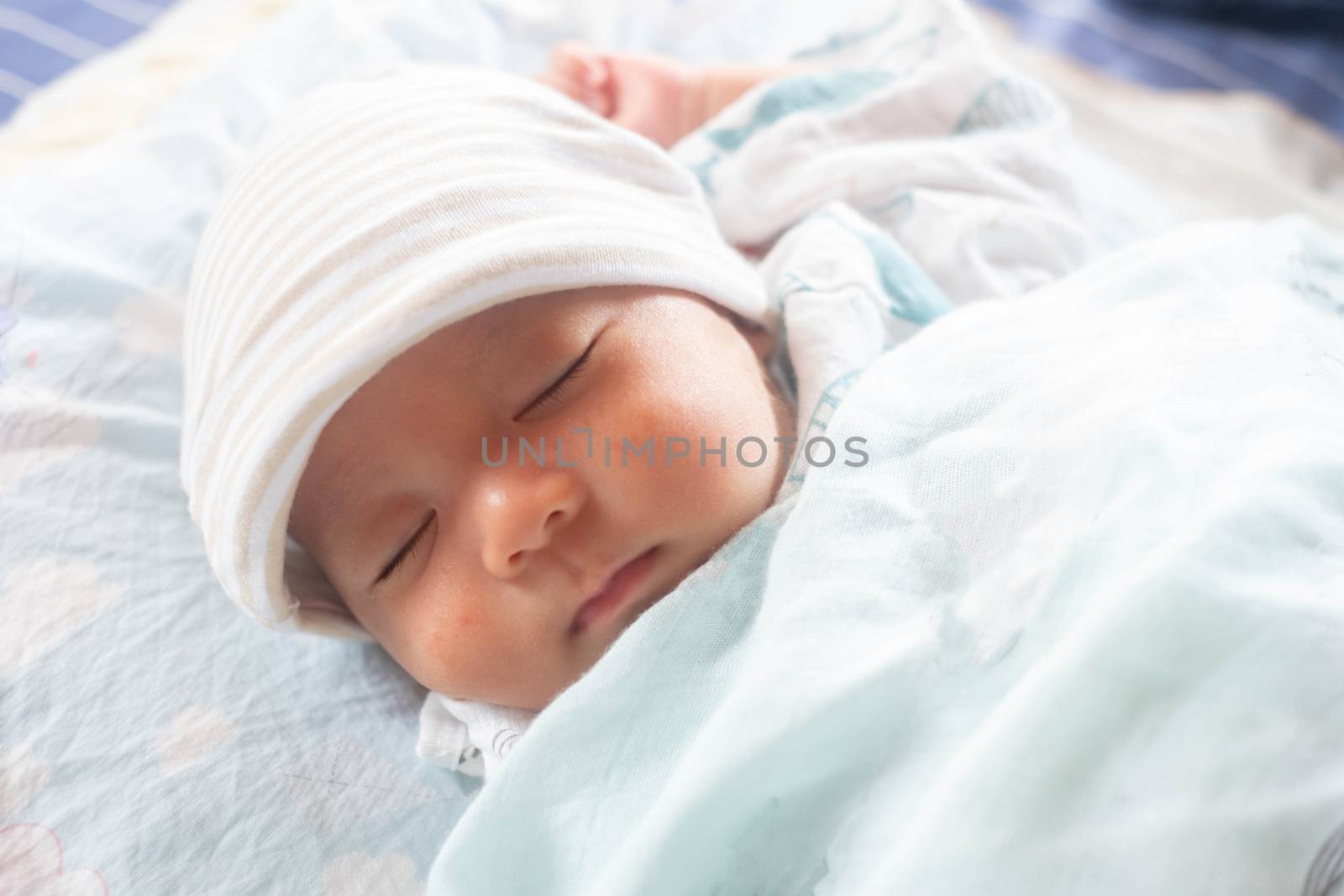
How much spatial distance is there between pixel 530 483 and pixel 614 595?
0.10 metres

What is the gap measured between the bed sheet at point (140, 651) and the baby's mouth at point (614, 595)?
20 centimetres

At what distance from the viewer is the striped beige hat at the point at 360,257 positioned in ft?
2.10

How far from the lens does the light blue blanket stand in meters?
0.47

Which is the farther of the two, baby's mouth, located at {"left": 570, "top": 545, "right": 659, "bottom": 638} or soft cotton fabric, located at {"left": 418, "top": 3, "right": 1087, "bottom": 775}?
soft cotton fabric, located at {"left": 418, "top": 3, "right": 1087, "bottom": 775}

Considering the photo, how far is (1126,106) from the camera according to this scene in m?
1.39

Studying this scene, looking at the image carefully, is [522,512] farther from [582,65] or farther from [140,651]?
[582,65]

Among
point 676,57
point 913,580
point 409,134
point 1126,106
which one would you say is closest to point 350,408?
point 409,134

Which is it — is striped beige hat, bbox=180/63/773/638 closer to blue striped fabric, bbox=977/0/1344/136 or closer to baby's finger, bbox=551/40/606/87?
baby's finger, bbox=551/40/606/87

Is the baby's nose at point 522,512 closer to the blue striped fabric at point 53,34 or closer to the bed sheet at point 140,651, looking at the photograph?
the bed sheet at point 140,651

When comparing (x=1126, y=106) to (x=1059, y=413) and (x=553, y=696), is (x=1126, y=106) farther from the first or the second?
(x=553, y=696)

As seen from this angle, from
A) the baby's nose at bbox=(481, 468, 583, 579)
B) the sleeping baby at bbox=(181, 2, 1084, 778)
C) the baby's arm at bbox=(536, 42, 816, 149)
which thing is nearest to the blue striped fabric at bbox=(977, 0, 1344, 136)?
the baby's arm at bbox=(536, 42, 816, 149)

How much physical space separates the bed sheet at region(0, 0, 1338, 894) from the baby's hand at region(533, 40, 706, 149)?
40 centimetres

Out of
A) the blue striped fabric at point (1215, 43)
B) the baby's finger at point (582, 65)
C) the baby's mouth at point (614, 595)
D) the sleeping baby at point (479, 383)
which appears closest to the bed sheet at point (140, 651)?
the sleeping baby at point (479, 383)

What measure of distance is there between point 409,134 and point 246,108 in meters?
0.58
